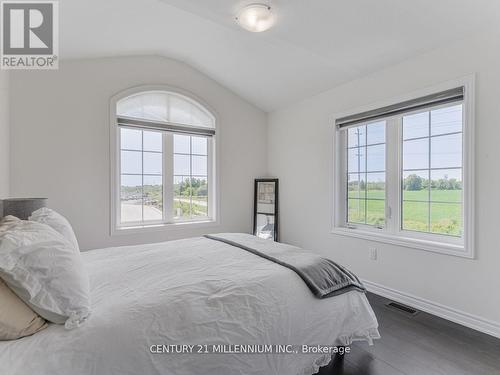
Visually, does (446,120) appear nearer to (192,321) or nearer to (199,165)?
(192,321)

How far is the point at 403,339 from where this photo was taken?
2.04 metres

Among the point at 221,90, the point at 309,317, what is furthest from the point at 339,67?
the point at 309,317

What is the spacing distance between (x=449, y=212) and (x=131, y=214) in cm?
343

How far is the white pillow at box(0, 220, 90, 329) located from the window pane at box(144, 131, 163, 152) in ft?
8.18

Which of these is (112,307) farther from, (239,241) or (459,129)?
(459,129)

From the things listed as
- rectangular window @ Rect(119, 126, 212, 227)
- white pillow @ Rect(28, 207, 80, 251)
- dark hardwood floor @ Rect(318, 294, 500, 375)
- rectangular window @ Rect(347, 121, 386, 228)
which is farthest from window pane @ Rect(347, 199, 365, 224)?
white pillow @ Rect(28, 207, 80, 251)

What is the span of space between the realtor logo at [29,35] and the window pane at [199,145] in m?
1.72

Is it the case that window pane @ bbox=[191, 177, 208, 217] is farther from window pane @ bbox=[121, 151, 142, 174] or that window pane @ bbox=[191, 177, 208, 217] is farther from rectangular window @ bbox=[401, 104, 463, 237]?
rectangular window @ bbox=[401, 104, 463, 237]

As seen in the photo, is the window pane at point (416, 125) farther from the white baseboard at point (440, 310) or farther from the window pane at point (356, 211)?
the white baseboard at point (440, 310)

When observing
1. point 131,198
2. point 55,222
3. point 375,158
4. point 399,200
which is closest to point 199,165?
point 131,198

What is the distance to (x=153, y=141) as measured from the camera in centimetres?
357

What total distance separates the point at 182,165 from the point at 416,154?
9.18 feet

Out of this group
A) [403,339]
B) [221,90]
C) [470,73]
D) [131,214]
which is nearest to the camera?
[403,339]

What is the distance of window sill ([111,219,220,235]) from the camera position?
10.7ft
